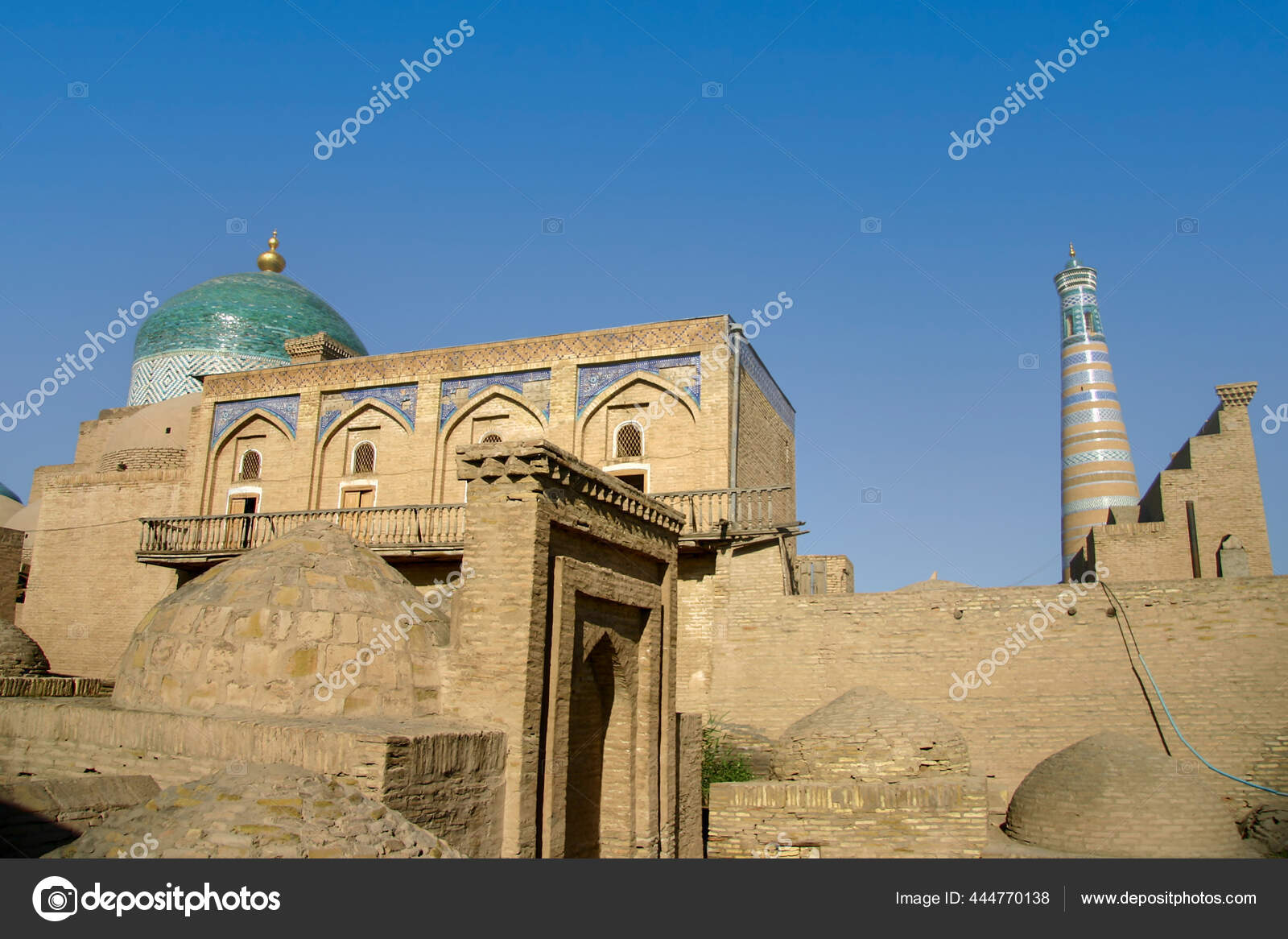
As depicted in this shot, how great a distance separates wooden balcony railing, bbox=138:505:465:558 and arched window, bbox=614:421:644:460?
3.17 meters

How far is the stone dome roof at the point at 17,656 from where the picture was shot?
15.1m

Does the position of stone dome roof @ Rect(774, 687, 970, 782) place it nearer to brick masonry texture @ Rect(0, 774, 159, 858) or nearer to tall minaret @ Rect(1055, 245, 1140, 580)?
brick masonry texture @ Rect(0, 774, 159, 858)

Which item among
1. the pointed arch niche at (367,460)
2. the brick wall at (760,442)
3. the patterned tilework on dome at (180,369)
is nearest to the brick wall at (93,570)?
the pointed arch niche at (367,460)

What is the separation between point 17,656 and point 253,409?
8.19 metres

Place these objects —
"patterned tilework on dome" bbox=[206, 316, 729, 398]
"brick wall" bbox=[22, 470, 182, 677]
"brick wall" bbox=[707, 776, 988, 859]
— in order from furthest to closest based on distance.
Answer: "brick wall" bbox=[22, 470, 182, 677] → "patterned tilework on dome" bbox=[206, 316, 729, 398] → "brick wall" bbox=[707, 776, 988, 859]

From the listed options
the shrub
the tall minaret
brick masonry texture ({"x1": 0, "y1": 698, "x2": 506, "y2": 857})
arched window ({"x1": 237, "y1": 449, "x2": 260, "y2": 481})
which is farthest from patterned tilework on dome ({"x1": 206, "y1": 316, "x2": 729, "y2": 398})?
the tall minaret

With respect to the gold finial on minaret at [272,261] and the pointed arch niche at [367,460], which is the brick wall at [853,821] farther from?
the gold finial on minaret at [272,261]

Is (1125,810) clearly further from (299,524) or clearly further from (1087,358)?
(1087,358)

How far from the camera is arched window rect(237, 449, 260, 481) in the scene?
22031 mm

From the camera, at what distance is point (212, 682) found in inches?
321

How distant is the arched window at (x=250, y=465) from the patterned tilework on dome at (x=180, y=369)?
6451 mm

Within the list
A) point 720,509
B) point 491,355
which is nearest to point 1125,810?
point 720,509
